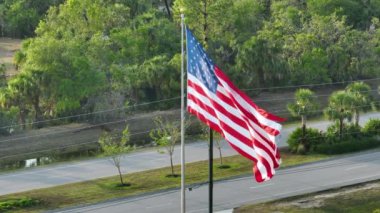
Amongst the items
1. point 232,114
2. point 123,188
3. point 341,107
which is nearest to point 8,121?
point 123,188

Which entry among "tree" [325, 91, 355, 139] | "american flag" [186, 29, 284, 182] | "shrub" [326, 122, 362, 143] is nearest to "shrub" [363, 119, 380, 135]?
"shrub" [326, 122, 362, 143]

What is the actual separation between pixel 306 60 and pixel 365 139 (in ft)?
81.8

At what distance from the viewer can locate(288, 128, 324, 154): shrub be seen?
179ft

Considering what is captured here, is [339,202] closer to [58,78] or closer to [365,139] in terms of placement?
[365,139]

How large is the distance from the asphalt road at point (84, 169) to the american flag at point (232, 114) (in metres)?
25.9

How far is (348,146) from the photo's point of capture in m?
54.7

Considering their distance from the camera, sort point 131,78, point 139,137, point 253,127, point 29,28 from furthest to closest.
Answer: point 29,28
point 131,78
point 139,137
point 253,127

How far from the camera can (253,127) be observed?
23094 mm

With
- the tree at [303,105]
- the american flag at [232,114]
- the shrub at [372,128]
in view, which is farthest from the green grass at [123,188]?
the american flag at [232,114]

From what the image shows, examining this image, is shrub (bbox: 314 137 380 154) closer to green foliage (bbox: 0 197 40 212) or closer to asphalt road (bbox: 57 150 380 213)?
asphalt road (bbox: 57 150 380 213)

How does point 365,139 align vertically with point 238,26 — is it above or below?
below

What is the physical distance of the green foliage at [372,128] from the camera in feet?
188

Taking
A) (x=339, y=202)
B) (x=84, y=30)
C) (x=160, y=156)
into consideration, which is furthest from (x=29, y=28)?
(x=339, y=202)

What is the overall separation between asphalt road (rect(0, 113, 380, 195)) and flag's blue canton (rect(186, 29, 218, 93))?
2580cm
